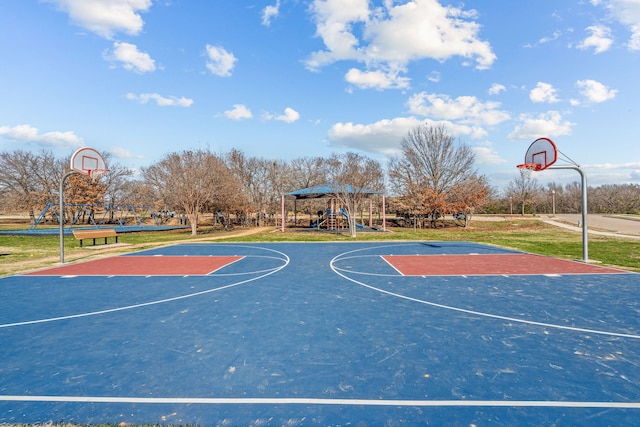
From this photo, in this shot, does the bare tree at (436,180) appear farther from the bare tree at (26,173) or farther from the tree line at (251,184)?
the bare tree at (26,173)

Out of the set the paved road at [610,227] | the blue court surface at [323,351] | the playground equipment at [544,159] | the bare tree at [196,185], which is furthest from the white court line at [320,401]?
the paved road at [610,227]

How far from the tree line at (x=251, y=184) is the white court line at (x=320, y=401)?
18.9 metres

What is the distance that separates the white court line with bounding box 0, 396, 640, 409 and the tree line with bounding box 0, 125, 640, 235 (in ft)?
62.0

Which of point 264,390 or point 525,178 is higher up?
point 525,178

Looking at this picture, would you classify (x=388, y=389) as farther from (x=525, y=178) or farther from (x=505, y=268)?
(x=525, y=178)

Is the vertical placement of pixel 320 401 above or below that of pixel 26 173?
below

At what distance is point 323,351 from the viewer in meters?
4.68

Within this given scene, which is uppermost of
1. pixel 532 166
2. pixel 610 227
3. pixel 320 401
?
pixel 532 166

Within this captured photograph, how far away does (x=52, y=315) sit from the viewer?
21.0ft

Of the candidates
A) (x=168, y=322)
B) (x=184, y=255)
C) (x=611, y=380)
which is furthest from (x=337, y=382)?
(x=184, y=255)

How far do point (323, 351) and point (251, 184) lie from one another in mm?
36866

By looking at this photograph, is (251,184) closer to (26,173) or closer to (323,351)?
(26,173)

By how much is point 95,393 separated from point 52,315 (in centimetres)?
390

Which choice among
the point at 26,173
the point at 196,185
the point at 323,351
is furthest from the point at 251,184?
the point at 323,351
